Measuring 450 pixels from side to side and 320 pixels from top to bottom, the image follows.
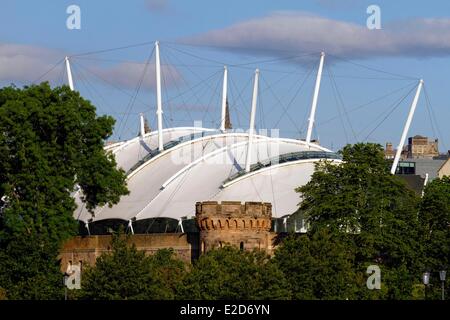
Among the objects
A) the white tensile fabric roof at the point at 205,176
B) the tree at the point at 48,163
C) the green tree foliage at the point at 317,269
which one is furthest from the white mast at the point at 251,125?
the green tree foliage at the point at 317,269

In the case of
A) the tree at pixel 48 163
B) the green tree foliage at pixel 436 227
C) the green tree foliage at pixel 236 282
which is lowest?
the green tree foliage at pixel 236 282

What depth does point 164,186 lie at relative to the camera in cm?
14325

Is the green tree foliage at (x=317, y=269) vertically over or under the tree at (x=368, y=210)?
under

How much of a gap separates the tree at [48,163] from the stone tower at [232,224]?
32.4 ft

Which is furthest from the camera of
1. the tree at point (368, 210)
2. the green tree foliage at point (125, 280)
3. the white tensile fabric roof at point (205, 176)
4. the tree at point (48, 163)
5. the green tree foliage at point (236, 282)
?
the white tensile fabric roof at point (205, 176)

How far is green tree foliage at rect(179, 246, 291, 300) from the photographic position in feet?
315

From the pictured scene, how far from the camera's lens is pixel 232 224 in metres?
122

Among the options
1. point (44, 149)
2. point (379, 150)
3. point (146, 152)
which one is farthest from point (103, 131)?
point (146, 152)

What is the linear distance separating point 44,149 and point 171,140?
1494 inches

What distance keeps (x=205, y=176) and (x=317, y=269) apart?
4230cm

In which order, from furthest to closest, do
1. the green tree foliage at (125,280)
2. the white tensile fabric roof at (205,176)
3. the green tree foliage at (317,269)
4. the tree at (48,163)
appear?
the white tensile fabric roof at (205,176)
the tree at (48,163)
the green tree foliage at (317,269)
the green tree foliage at (125,280)

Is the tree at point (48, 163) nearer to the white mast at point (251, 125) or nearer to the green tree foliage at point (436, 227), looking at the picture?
the white mast at point (251, 125)

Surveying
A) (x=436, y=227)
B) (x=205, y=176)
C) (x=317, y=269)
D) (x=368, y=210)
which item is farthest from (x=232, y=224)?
(x=205, y=176)

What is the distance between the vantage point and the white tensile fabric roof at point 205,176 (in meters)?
138
